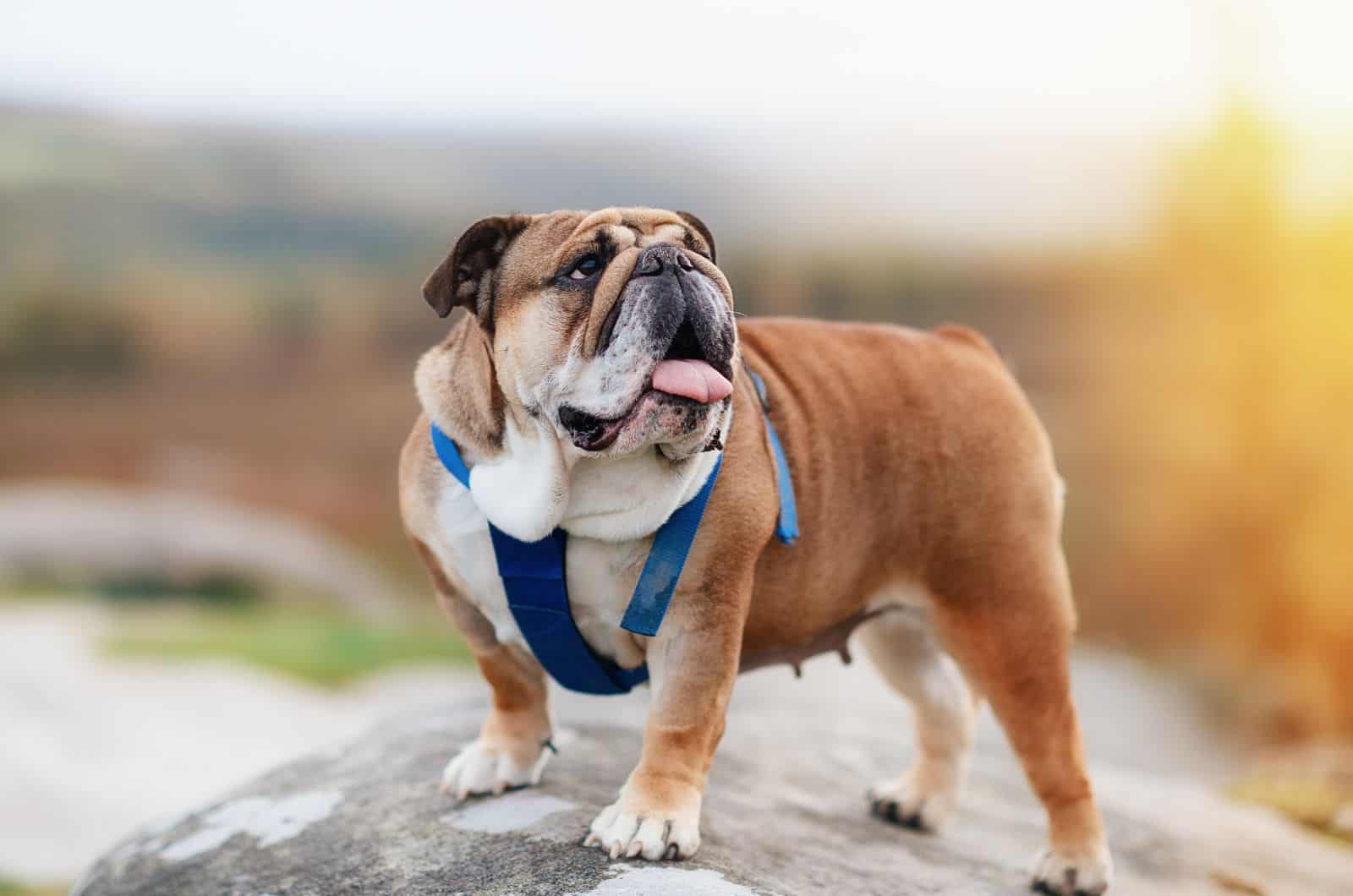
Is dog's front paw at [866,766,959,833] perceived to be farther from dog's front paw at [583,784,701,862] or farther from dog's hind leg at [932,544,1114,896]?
dog's front paw at [583,784,701,862]

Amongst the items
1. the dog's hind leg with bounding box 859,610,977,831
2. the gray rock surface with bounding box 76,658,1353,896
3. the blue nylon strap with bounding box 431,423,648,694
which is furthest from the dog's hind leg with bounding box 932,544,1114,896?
the blue nylon strap with bounding box 431,423,648,694

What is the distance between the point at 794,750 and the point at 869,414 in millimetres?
1813

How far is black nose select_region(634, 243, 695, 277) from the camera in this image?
112 inches

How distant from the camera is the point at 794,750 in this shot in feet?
16.1

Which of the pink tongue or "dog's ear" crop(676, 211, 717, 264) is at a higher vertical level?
"dog's ear" crop(676, 211, 717, 264)

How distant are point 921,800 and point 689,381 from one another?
7.06 ft

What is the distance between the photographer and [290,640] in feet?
40.9

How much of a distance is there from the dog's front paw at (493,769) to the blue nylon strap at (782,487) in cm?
104

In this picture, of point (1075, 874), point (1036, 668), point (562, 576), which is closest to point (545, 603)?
point (562, 576)

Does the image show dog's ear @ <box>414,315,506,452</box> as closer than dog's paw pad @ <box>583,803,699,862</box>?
No

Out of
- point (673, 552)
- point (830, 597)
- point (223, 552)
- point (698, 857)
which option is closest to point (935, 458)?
point (830, 597)

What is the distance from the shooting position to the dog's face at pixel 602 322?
2793 millimetres

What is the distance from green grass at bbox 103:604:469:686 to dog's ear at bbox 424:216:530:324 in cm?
917

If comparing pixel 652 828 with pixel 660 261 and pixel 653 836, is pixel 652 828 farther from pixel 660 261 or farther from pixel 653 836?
pixel 660 261
